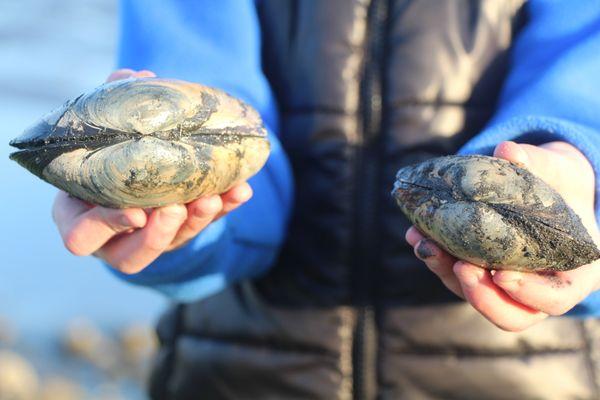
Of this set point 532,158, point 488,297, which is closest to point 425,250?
point 488,297

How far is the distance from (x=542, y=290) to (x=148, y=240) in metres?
0.81

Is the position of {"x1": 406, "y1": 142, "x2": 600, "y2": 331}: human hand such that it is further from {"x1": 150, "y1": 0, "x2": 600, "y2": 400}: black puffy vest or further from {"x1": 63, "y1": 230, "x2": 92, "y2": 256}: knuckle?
{"x1": 63, "y1": 230, "x2": 92, "y2": 256}: knuckle

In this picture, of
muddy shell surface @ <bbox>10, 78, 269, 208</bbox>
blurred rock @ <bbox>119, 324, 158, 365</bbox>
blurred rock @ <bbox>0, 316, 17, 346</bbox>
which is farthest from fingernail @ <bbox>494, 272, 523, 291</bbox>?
blurred rock @ <bbox>0, 316, 17, 346</bbox>

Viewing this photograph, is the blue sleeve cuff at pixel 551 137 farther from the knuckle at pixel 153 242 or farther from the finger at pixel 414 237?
the knuckle at pixel 153 242

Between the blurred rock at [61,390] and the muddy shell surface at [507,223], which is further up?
the muddy shell surface at [507,223]

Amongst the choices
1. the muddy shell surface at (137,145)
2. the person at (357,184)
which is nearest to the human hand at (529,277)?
the person at (357,184)

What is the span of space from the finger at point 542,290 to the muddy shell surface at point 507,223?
0.03 metres

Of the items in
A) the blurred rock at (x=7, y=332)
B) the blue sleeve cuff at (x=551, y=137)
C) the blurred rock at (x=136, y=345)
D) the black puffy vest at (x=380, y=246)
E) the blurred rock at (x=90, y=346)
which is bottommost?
the blurred rock at (x=136, y=345)

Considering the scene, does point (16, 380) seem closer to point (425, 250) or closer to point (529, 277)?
point (425, 250)

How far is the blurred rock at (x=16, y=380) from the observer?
130 inches

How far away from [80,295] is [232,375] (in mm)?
2632

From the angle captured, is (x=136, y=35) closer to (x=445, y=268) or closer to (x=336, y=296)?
(x=336, y=296)

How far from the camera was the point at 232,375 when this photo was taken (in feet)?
6.29

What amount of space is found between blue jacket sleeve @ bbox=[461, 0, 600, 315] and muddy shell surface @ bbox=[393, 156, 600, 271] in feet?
0.71
